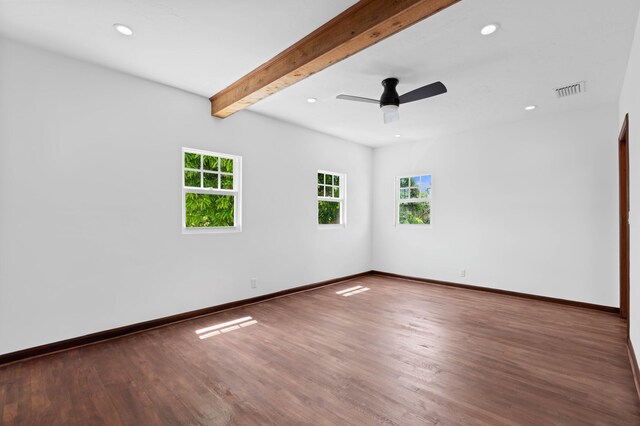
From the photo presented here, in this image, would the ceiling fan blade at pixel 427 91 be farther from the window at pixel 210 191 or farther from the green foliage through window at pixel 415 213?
the green foliage through window at pixel 415 213

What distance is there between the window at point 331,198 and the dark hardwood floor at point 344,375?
7.91 ft

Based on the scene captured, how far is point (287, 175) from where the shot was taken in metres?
5.05

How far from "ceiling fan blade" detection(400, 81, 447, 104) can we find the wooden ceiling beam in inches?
36.0

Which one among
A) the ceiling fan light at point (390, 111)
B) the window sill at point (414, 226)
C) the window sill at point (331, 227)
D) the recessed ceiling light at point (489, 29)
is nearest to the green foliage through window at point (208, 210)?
the window sill at point (331, 227)

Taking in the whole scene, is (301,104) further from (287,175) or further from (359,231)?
(359,231)

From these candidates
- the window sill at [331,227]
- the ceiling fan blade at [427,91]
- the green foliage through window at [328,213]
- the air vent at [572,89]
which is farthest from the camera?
the green foliage through window at [328,213]

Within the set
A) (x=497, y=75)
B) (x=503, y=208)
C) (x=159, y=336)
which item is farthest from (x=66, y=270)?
(x=503, y=208)

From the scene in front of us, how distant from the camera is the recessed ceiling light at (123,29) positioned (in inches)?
98.6

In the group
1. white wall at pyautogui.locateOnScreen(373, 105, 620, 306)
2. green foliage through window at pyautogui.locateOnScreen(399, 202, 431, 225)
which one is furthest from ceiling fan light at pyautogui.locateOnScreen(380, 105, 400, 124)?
green foliage through window at pyautogui.locateOnScreen(399, 202, 431, 225)

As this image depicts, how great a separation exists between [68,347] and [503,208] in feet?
19.4

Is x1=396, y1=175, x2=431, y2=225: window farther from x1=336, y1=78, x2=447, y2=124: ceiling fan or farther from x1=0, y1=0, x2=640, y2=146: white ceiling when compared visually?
x1=336, y1=78, x2=447, y2=124: ceiling fan

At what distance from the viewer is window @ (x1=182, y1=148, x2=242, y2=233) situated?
3.94 metres

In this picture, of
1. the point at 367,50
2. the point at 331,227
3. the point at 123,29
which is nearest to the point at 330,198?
the point at 331,227

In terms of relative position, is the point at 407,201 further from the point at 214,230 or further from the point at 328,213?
the point at 214,230
